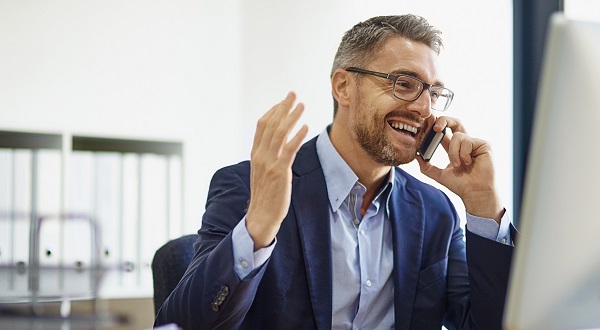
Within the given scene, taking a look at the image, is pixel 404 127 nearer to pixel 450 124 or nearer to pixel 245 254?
pixel 450 124

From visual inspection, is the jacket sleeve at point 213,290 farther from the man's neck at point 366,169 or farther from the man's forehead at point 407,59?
the man's forehead at point 407,59

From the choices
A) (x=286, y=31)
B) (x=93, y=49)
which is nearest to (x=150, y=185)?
(x=93, y=49)

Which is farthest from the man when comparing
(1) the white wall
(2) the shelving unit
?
(2) the shelving unit

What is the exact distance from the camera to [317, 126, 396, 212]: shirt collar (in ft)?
5.21

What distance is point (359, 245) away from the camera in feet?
5.15

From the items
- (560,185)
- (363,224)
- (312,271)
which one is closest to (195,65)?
(363,224)

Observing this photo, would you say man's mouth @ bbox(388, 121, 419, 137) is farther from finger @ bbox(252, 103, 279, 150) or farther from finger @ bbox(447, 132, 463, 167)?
finger @ bbox(252, 103, 279, 150)

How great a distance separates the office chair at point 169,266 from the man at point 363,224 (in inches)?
5.2

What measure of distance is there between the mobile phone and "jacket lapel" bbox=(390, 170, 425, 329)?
96mm

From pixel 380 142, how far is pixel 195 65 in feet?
7.58

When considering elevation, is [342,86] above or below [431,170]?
above

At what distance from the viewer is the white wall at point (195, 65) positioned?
261cm

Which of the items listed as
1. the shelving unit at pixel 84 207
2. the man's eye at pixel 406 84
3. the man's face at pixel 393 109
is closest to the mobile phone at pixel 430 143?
the man's face at pixel 393 109

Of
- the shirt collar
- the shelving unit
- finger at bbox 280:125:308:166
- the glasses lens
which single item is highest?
the glasses lens
